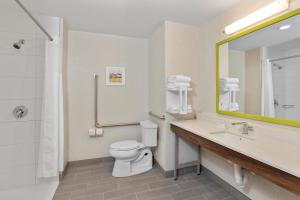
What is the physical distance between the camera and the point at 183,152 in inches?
92.7

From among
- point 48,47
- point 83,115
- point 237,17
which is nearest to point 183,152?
point 83,115

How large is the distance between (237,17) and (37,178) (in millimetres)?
3183

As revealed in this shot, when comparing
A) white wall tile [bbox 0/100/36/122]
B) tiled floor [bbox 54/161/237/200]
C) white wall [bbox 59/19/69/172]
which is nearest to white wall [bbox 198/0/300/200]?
tiled floor [bbox 54/161/237/200]

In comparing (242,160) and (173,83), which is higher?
(173,83)

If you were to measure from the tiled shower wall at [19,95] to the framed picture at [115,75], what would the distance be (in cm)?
94

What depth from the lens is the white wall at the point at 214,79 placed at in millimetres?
1494

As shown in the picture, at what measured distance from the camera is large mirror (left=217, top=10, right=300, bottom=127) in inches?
52.9

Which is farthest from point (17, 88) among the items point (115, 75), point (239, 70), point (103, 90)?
point (239, 70)

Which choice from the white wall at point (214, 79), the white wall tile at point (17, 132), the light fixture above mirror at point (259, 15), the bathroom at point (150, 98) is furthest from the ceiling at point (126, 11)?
the white wall tile at point (17, 132)

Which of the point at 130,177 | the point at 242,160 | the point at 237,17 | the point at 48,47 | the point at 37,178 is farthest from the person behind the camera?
the point at 130,177

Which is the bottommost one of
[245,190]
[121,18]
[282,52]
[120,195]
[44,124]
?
[120,195]

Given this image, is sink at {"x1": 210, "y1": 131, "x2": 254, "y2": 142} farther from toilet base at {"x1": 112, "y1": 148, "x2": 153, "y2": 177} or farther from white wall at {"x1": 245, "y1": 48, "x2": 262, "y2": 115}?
toilet base at {"x1": 112, "y1": 148, "x2": 153, "y2": 177}

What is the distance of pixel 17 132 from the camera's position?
202 cm

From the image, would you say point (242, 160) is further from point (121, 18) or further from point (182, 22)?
point (121, 18)
